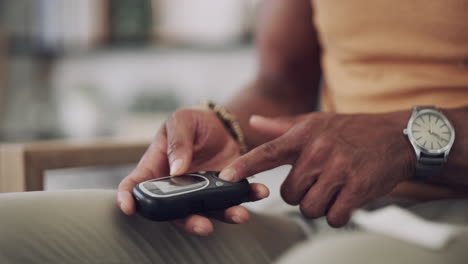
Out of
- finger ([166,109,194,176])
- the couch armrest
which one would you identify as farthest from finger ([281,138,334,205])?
the couch armrest

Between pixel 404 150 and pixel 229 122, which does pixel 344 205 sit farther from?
pixel 229 122

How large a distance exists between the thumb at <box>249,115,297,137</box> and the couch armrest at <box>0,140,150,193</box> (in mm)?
276

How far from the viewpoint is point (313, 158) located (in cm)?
47

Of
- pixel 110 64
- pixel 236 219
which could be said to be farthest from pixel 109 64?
pixel 236 219

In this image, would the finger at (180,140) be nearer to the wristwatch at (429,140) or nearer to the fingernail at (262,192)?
the fingernail at (262,192)

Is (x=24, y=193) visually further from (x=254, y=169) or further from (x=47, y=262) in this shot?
(x=254, y=169)

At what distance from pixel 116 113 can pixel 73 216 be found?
2.16 meters

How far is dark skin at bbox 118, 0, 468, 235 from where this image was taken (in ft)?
1.49

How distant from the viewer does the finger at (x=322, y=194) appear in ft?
1.54

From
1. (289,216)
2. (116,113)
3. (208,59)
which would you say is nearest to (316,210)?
(289,216)

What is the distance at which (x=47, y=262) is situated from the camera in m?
0.41

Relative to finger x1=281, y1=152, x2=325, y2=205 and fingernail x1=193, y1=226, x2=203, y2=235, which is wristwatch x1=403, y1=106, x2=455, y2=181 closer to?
finger x1=281, y1=152, x2=325, y2=205

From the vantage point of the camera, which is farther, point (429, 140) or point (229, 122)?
point (229, 122)

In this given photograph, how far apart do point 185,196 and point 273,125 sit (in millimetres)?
150
